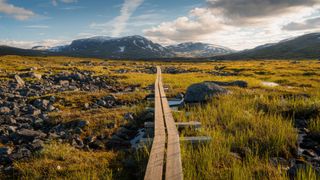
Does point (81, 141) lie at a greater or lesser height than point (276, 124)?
lesser

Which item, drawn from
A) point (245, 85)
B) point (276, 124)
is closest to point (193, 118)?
point (276, 124)

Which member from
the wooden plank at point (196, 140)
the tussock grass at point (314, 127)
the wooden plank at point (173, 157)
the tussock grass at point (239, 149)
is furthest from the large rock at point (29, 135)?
the tussock grass at point (314, 127)

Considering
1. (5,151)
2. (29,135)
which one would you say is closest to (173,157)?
(5,151)

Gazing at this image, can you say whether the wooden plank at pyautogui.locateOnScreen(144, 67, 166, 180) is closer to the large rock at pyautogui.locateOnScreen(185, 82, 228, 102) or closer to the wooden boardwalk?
the wooden boardwalk

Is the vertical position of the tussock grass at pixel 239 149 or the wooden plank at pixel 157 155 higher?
the wooden plank at pixel 157 155

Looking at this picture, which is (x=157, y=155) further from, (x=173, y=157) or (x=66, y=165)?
(x=66, y=165)

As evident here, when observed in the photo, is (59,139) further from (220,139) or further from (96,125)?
(220,139)

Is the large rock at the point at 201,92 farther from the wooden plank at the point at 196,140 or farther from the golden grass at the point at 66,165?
the golden grass at the point at 66,165

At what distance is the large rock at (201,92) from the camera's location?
16.4 meters

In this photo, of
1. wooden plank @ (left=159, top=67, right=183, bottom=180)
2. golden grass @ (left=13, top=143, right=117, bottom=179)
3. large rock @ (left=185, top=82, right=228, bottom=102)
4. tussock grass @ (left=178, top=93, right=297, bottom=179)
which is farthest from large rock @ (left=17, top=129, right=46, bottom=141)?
large rock @ (left=185, top=82, right=228, bottom=102)

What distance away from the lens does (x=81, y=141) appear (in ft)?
32.2

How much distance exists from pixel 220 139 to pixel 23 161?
5.11m

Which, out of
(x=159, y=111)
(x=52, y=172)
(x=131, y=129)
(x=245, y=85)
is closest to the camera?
(x=52, y=172)

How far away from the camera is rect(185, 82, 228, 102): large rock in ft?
53.9
